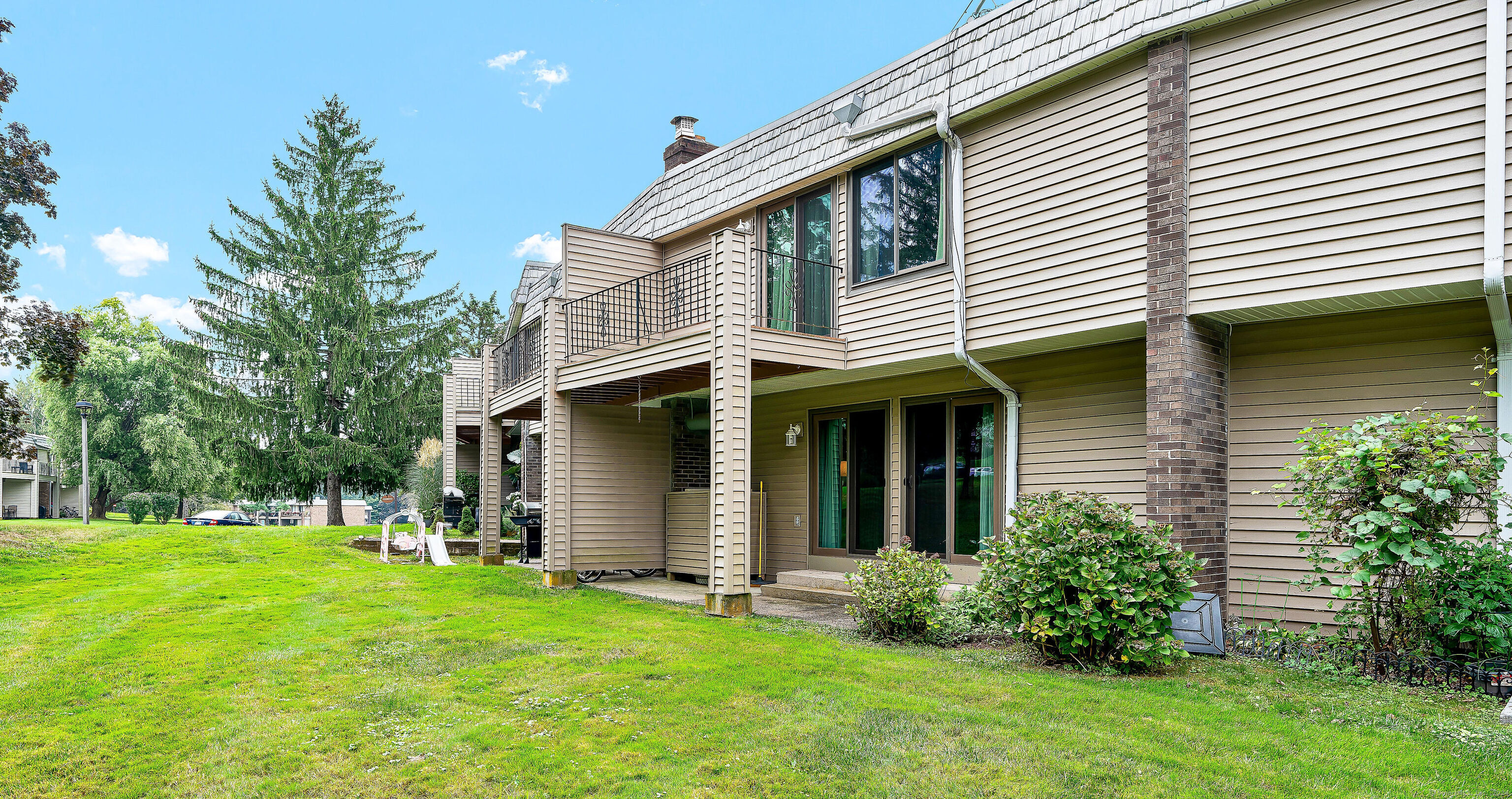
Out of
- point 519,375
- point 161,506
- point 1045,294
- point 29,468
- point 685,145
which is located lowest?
point 161,506

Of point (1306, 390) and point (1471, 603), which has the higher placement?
point (1306, 390)

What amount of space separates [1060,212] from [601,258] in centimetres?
624

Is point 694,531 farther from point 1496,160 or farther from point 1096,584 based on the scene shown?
point 1496,160

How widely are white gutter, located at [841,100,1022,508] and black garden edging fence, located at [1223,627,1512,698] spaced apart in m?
2.38

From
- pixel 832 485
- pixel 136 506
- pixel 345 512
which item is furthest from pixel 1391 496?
pixel 345 512

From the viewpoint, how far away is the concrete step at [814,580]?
31.6 feet

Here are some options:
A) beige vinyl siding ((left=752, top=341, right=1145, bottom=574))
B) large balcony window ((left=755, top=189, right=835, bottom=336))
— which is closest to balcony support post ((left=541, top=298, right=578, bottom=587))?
large balcony window ((left=755, top=189, right=835, bottom=336))

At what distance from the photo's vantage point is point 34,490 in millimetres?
42875

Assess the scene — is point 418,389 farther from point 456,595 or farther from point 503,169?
point 503,169

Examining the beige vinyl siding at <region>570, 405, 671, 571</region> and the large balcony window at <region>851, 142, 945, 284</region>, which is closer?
the large balcony window at <region>851, 142, 945, 284</region>

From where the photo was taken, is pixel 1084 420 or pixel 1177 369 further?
pixel 1084 420

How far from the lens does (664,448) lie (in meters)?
12.1

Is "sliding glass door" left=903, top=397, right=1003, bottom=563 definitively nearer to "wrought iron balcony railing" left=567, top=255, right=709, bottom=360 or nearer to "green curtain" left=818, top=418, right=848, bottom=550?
"green curtain" left=818, top=418, right=848, bottom=550

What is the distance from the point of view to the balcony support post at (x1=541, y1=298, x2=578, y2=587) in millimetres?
10867
